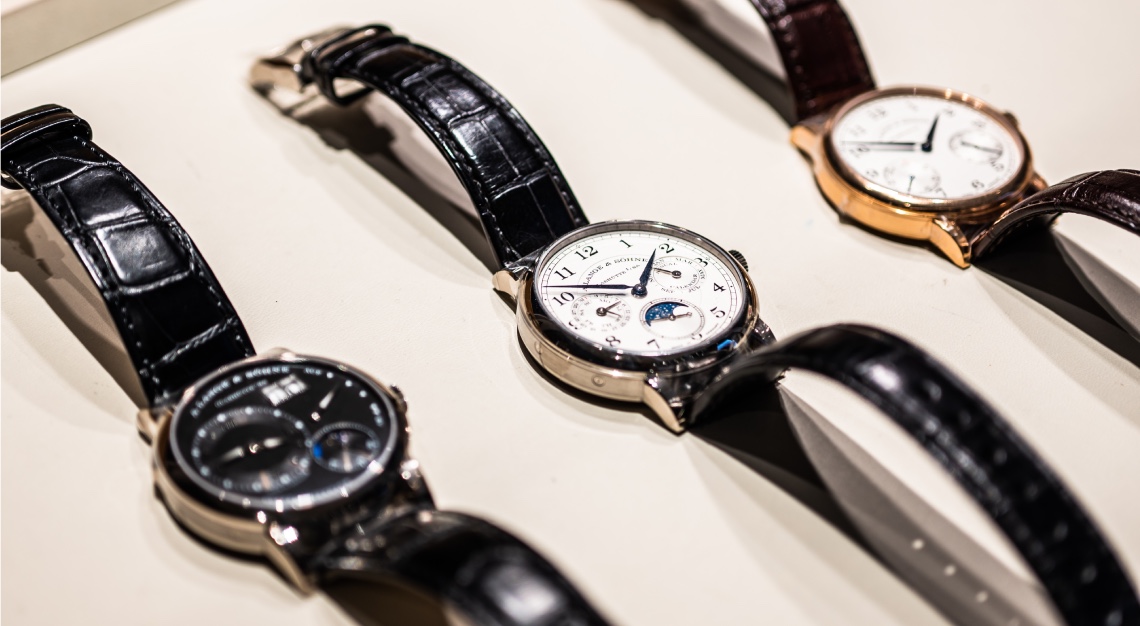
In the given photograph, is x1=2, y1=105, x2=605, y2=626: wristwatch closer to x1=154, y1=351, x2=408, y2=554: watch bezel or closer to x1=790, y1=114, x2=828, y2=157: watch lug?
x1=154, y1=351, x2=408, y2=554: watch bezel

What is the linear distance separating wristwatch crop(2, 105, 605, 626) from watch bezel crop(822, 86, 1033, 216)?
4.41 ft

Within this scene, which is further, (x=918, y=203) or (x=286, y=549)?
(x=918, y=203)

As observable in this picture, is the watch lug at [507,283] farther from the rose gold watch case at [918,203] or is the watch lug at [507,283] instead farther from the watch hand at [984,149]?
the watch hand at [984,149]

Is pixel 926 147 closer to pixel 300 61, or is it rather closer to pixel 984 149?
pixel 984 149

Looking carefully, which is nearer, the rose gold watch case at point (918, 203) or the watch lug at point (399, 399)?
the watch lug at point (399, 399)

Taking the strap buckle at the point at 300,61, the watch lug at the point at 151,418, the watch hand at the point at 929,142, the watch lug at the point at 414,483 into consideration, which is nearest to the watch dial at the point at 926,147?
the watch hand at the point at 929,142

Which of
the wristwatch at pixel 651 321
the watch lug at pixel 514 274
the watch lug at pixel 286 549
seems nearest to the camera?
the wristwatch at pixel 651 321

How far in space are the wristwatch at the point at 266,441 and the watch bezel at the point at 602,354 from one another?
1.14ft

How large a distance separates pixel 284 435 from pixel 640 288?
2.66ft

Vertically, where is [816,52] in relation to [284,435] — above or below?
above

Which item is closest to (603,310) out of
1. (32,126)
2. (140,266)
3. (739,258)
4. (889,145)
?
(739,258)

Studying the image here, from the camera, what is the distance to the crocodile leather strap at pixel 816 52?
320 centimetres

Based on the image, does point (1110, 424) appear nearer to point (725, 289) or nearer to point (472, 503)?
point (725, 289)

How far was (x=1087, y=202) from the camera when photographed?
8.48 ft
